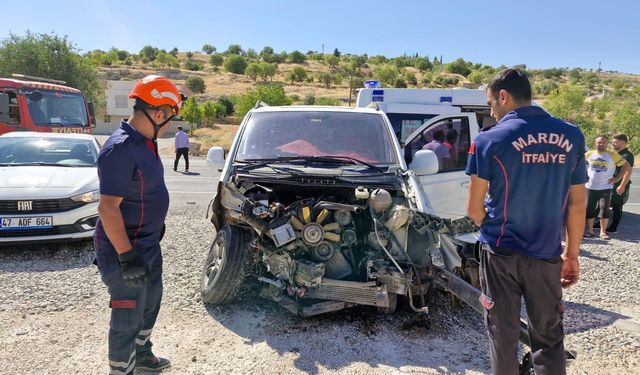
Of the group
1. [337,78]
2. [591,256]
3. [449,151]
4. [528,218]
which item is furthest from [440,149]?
[337,78]

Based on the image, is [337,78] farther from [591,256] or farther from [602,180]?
[591,256]

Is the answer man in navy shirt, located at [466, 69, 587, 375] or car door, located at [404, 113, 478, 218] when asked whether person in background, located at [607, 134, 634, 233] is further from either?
man in navy shirt, located at [466, 69, 587, 375]

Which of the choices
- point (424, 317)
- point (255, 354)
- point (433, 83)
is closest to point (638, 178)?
point (424, 317)

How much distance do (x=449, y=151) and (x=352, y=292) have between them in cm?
353

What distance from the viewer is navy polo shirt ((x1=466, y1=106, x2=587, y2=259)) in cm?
244

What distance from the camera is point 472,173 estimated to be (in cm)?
262

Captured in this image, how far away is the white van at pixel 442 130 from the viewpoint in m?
6.27

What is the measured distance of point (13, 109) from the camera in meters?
11.4

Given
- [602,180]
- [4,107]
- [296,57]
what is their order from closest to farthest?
1. [602,180]
2. [4,107]
3. [296,57]

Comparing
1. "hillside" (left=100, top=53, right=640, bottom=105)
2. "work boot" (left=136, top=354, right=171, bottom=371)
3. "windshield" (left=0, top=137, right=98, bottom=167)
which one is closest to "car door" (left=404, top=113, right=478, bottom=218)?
"work boot" (left=136, top=354, right=171, bottom=371)

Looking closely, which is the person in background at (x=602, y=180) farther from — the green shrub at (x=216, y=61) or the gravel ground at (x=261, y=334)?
the green shrub at (x=216, y=61)

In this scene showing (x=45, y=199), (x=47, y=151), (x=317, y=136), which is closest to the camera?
(x=317, y=136)

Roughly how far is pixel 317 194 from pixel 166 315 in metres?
1.74

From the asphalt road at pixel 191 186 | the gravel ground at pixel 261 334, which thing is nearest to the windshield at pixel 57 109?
the asphalt road at pixel 191 186
